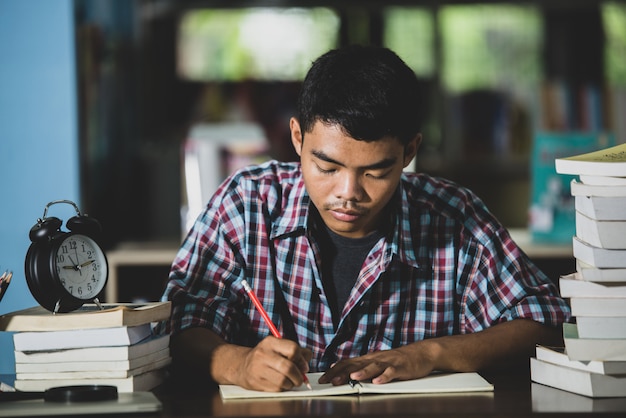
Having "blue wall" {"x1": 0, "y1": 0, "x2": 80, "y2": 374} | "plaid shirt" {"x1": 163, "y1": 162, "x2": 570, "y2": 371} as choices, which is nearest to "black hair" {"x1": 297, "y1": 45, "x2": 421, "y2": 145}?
"plaid shirt" {"x1": 163, "y1": 162, "x2": 570, "y2": 371}

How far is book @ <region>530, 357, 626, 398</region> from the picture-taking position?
1510mm

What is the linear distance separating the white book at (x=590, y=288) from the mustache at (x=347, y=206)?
43cm

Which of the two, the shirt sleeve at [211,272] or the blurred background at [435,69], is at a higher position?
the blurred background at [435,69]

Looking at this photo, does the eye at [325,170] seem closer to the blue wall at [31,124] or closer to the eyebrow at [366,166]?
the eyebrow at [366,166]

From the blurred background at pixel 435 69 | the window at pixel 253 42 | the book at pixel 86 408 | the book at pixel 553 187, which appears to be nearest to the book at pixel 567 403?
the book at pixel 86 408

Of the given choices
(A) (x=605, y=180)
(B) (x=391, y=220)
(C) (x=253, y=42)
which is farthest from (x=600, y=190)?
(C) (x=253, y=42)

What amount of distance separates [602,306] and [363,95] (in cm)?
A: 60

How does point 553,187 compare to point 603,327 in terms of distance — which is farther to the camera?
point 553,187

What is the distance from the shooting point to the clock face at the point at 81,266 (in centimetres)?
158

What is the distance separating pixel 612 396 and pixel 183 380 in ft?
2.45

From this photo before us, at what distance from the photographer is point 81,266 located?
1.62m

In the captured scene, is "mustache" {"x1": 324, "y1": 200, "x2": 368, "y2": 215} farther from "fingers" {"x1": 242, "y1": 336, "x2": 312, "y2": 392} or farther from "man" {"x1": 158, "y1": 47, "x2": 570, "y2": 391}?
"fingers" {"x1": 242, "y1": 336, "x2": 312, "y2": 392}

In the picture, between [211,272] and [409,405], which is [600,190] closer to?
[409,405]

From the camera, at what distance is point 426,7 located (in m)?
4.38
